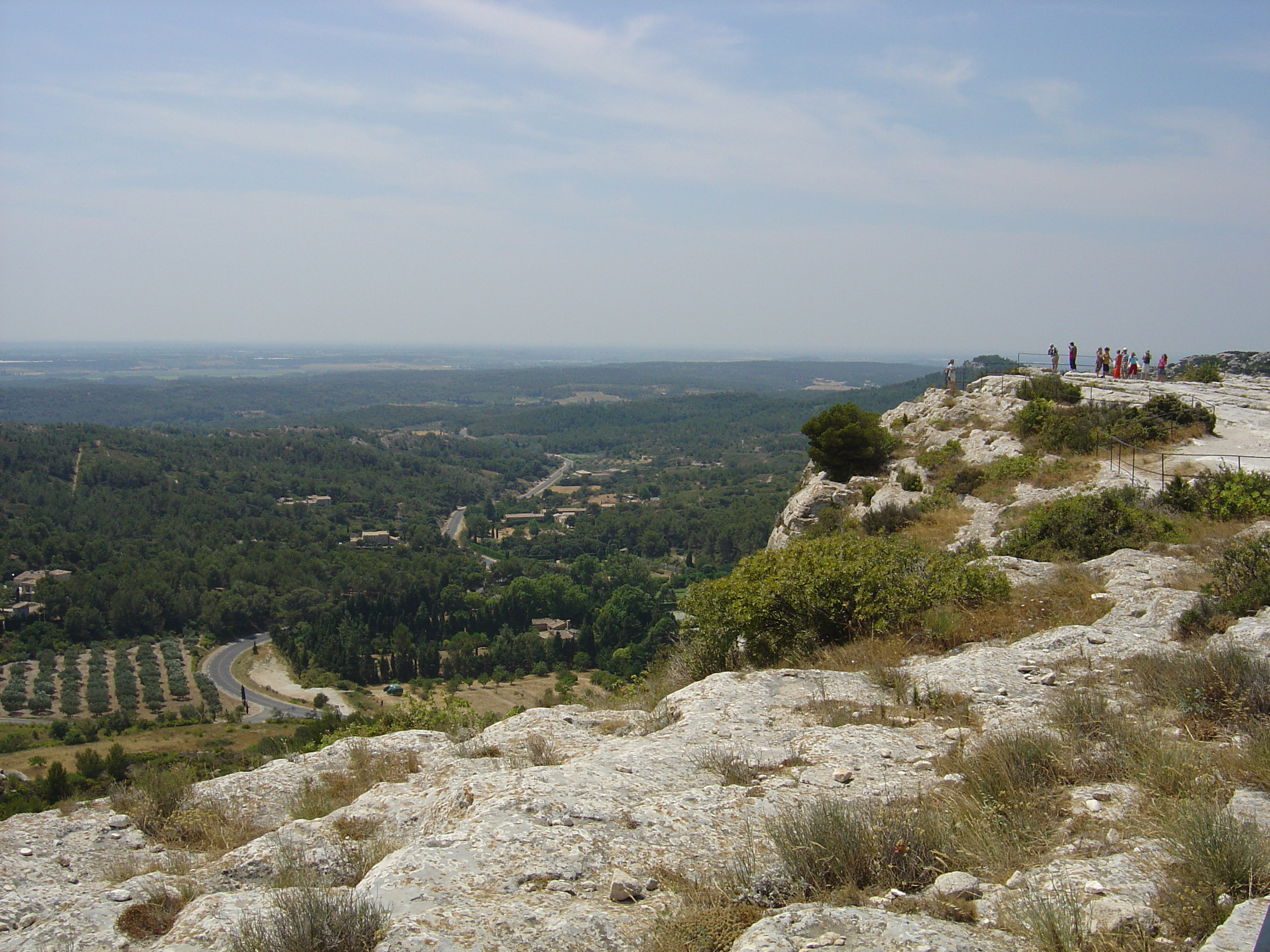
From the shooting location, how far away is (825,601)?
1028cm

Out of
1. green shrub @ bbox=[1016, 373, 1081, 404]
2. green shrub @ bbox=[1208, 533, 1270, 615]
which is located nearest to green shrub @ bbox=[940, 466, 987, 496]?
green shrub @ bbox=[1016, 373, 1081, 404]

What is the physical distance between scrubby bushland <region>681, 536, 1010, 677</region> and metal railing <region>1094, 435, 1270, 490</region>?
7655 mm

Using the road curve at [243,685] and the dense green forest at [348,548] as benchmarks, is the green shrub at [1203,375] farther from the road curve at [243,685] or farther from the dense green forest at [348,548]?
the road curve at [243,685]

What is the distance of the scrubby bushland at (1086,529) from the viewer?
1225 centimetres

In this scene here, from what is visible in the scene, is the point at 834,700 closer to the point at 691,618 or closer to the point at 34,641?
the point at 691,618

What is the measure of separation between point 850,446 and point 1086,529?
38.6 feet

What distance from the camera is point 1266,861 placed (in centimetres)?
367

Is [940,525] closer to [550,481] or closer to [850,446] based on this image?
[850,446]

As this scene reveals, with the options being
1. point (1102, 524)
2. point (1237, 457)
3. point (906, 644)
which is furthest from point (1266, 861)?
point (1237, 457)

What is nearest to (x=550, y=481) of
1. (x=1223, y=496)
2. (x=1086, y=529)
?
(x=1086, y=529)

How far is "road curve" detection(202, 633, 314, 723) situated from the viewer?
2244 inches

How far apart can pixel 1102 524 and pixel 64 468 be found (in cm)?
14006

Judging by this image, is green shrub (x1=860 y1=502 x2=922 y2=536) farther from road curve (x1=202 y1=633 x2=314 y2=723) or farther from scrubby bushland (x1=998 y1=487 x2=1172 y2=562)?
road curve (x1=202 y1=633 x2=314 y2=723)

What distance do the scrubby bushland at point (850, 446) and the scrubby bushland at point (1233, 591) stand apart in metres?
14.8
